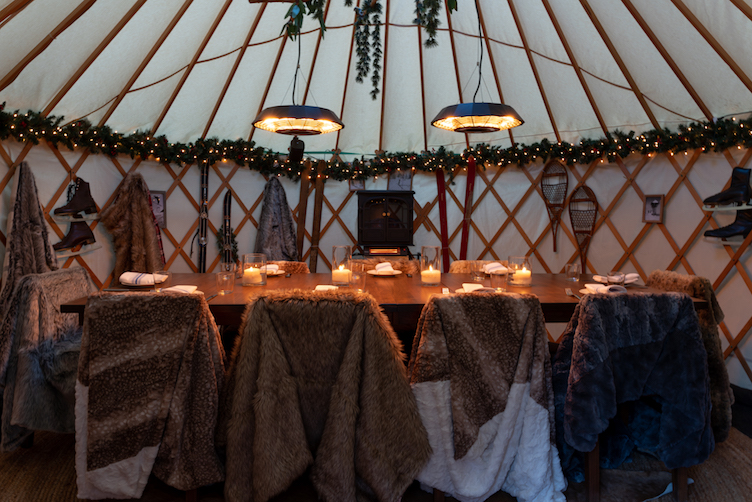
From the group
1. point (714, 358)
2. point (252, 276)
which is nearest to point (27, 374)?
point (252, 276)

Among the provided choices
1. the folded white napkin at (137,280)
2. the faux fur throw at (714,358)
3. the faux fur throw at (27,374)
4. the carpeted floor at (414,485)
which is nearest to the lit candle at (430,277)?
the carpeted floor at (414,485)

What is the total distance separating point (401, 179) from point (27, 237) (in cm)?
310

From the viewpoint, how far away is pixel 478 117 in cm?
255

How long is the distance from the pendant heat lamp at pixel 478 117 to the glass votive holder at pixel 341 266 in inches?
32.6

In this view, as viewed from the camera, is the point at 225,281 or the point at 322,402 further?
the point at 225,281

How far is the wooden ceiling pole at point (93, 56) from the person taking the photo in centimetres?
292

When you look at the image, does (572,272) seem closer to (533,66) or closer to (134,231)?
(533,66)

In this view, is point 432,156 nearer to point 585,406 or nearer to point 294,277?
point 294,277

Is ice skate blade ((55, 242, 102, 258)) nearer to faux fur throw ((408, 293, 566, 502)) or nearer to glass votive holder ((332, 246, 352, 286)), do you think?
glass votive holder ((332, 246, 352, 286))

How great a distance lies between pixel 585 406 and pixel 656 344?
1.17 ft

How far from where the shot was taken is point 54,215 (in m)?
3.54

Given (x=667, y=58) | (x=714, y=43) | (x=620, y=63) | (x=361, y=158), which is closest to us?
(x=714, y=43)

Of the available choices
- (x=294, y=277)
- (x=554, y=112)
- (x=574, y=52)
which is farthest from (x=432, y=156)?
(x=294, y=277)

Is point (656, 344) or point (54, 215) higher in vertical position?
point (54, 215)
